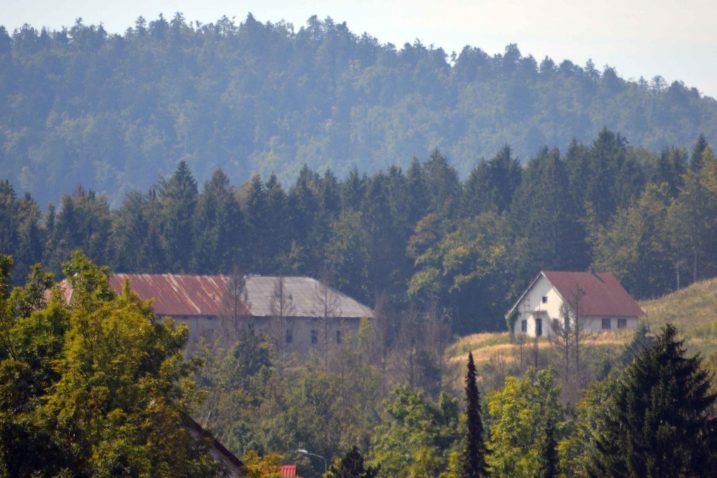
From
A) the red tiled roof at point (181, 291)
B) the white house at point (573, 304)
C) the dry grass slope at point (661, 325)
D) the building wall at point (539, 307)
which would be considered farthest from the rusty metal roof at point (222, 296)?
the white house at point (573, 304)

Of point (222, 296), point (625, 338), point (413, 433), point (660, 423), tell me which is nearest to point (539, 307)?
point (625, 338)

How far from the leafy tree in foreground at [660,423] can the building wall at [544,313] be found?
56.9m

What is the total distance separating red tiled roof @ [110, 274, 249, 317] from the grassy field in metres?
16.5

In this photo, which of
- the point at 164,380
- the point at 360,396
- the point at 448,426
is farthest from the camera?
the point at 360,396

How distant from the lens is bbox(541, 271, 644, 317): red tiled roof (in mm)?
102250

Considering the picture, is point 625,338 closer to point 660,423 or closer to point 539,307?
point 539,307

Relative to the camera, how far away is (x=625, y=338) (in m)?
92.8

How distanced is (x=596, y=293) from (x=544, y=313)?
3660mm

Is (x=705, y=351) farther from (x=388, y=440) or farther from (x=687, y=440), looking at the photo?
(x=687, y=440)

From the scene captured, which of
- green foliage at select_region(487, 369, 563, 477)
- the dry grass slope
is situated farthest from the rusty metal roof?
green foliage at select_region(487, 369, 563, 477)

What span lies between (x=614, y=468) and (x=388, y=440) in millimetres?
16663

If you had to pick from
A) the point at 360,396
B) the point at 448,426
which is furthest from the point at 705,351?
the point at 448,426

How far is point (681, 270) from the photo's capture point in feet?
373

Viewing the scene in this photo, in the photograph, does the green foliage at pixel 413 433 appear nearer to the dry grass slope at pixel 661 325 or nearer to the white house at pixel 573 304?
the dry grass slope at pixel 661 325
